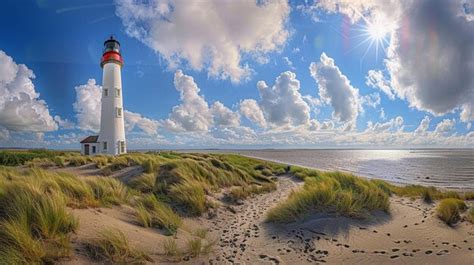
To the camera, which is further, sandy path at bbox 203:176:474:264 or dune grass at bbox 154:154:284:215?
dune grass at bbox 154:154:284:215

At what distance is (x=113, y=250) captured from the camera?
4.02 m

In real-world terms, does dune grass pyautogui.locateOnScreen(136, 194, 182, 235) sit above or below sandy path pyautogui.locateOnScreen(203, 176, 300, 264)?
above

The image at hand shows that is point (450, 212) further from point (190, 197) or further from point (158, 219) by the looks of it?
point (158, 219)

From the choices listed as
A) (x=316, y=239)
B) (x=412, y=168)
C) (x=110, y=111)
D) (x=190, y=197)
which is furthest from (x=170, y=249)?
(x=412, y=168)

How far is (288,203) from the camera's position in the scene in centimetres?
742

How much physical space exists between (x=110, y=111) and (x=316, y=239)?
24006mm

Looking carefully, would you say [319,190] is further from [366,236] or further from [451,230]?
[451,230]

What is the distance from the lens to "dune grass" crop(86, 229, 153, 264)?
389 cm

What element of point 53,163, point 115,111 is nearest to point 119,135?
point 115,111

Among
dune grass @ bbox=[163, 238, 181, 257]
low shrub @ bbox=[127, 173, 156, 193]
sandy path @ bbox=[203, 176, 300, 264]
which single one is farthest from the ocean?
dune grass @ bbox=[163, 238, 181, 257]

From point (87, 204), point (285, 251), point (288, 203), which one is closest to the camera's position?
point (285, 251)

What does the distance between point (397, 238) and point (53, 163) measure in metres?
19.0

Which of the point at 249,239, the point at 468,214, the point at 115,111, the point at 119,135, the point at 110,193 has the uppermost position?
the point at 115,111

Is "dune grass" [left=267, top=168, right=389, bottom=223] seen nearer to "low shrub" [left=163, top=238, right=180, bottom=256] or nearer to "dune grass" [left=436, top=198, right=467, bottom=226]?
"dune grass" [left=436, top=198, right=467, bottom=226]
